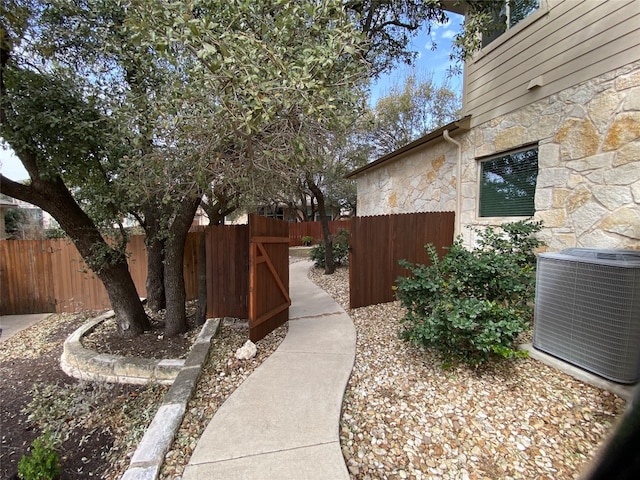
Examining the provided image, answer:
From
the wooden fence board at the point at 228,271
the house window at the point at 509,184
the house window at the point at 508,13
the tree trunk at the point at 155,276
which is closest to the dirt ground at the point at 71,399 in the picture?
the wooden fence board at the point at 228,271

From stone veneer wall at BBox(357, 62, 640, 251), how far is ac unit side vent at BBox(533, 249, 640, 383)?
1058mm

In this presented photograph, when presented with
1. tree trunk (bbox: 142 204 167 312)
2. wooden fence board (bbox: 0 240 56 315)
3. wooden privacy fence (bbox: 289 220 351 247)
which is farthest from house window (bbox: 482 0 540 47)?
wooden privacy fence (bbox: 289 220 351 247)

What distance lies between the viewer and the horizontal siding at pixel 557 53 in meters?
3.27

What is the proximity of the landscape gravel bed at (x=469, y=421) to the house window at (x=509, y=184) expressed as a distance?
2.55 meters

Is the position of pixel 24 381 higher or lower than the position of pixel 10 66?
lower

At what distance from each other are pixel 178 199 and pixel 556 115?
500cm

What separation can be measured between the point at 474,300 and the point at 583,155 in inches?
98.0

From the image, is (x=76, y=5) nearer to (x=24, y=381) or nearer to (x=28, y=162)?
(x=28, y=162)

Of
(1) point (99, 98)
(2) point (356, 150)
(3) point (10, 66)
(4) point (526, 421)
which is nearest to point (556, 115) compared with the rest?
(4) point (526, 421)

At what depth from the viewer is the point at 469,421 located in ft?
7.48

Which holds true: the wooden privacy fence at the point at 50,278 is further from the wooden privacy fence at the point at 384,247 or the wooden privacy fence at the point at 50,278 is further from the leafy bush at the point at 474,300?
the leafy bush at the point at 474,300

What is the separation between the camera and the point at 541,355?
2.92 meters

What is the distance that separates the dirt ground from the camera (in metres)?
2.41

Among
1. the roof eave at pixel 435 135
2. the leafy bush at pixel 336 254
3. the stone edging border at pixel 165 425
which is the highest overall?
the roof eave at pixel 435 135
